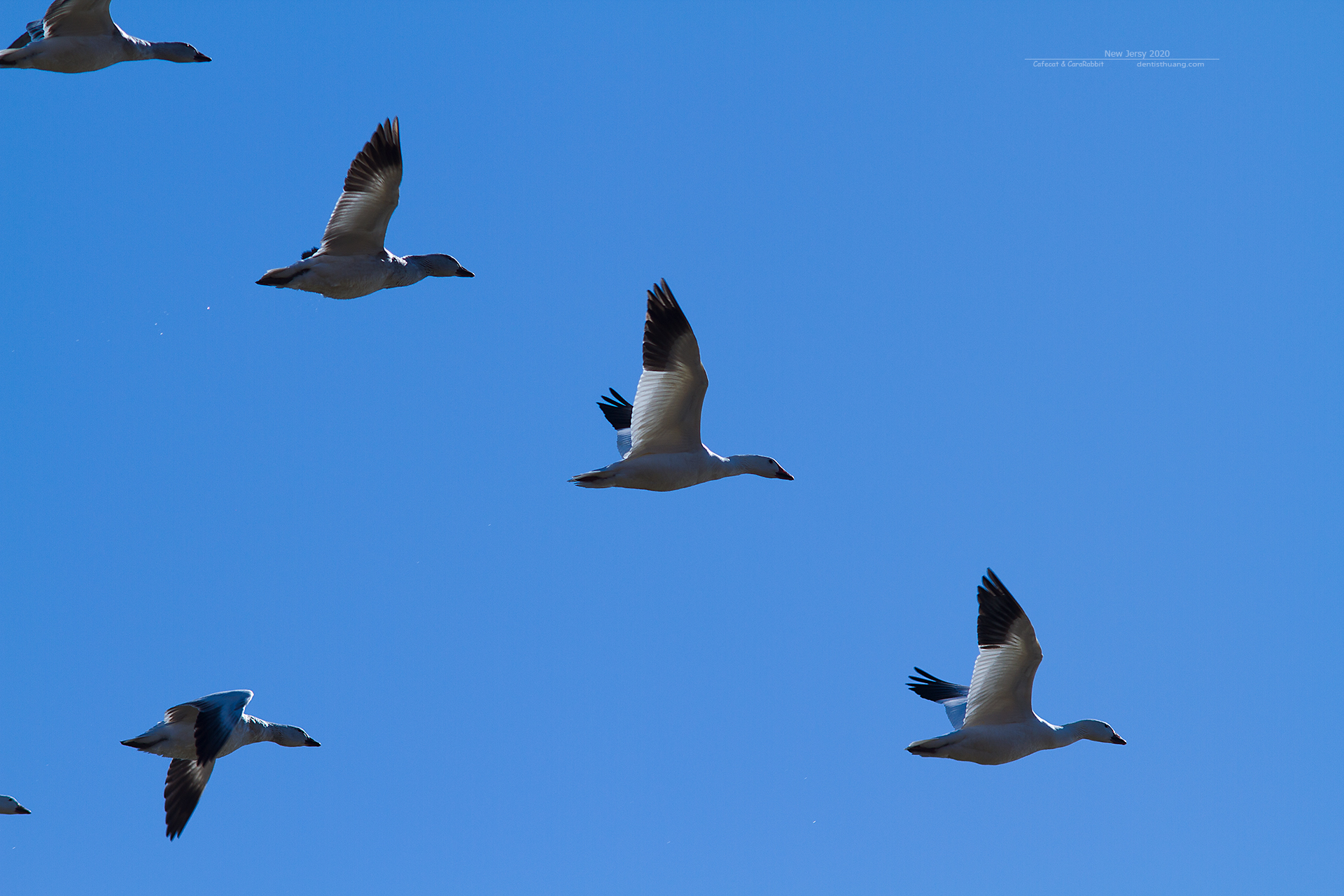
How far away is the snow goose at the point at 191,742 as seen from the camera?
1399 centimetres

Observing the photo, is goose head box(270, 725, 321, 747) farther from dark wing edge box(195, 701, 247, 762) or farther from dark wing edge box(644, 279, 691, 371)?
dark wing edge box(644, 279, 691, 371)

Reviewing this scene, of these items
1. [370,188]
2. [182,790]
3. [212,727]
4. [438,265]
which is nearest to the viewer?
[212,727]

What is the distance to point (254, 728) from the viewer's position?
50.4ft

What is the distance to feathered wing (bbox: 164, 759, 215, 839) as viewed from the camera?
1431cm

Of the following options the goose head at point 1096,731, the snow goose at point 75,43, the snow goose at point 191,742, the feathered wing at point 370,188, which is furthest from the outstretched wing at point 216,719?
the goose head at point 1096,731

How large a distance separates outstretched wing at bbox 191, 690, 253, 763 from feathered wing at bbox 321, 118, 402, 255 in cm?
449

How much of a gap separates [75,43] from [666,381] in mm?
6690

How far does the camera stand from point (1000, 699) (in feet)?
47.6

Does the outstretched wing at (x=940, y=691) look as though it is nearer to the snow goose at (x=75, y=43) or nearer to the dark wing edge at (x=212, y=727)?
the dark wing edge at (x=212, y=727)

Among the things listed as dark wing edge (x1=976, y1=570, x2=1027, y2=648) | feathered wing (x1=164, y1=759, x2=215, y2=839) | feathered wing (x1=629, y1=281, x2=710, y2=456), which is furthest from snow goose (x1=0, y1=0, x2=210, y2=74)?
dark wing edge (x1=976, y1=570, x2=1027, y2=648)

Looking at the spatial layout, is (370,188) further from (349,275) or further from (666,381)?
(666,381)

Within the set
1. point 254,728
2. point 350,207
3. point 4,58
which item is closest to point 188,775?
point 254,728

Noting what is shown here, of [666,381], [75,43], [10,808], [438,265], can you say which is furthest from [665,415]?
[10,808]

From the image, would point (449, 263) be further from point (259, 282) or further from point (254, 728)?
point (254, 728)
